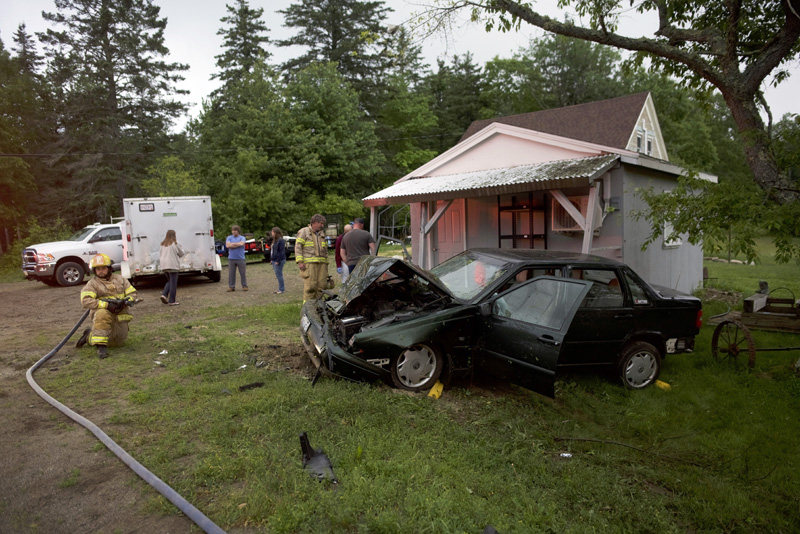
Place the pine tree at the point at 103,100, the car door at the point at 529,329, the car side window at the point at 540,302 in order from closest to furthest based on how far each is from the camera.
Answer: the car door at the point at 529,329 < the car side window at the point at 540,302 < the pine tree at the point at 103,100

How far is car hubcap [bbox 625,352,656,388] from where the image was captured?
230 inches

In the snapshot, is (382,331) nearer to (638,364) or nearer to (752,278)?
(638,364)

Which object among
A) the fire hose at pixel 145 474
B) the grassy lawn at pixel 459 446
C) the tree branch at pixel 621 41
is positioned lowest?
the grassy lawn at pixel 459 446

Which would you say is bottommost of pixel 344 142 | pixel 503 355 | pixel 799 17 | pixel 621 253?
pixel 503 355

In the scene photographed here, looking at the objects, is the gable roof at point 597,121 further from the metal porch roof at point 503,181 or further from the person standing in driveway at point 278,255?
the person standing in driveway at point 278,255

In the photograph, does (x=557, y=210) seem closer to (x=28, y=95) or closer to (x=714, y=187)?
(x=714, y=187)

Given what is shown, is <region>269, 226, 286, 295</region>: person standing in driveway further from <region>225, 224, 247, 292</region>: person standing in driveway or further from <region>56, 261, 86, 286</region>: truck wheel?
<region>56, 261, 86, 286</region>: truck wheel

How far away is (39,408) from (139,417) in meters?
1.20

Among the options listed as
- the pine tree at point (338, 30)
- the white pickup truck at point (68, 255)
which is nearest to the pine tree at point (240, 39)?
the pine tree at point (338, 30)

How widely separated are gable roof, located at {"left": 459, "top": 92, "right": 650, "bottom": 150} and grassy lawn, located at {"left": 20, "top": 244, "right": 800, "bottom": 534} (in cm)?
752

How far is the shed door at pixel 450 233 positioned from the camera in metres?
13.6

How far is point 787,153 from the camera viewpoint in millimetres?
6027

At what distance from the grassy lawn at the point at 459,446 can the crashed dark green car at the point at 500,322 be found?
0.35 meters

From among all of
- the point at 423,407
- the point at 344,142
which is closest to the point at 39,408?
the point at 423,407
